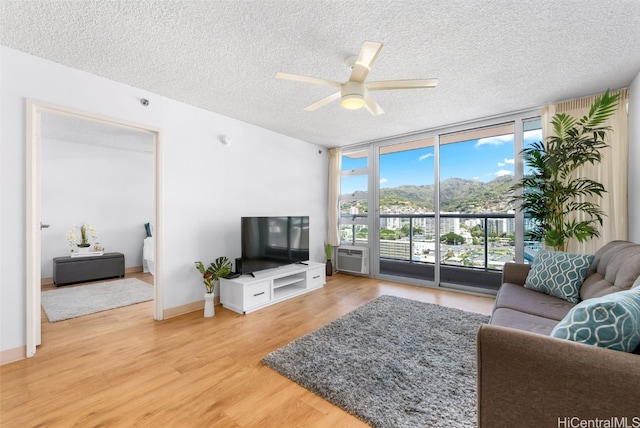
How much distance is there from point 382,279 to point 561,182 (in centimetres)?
272

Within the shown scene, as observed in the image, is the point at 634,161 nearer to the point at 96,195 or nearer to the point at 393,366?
the point at 393,366

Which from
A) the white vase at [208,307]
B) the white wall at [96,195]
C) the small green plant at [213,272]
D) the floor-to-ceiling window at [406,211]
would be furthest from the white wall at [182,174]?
the white wall at [96,195]

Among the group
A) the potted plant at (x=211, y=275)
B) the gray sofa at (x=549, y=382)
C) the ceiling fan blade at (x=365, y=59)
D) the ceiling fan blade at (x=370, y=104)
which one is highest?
the ceiling fan blade at (x=365, y=59)

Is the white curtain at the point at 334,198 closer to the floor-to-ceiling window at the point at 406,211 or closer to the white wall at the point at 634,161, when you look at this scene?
the floor-to-ceiling window at the point at 406,211

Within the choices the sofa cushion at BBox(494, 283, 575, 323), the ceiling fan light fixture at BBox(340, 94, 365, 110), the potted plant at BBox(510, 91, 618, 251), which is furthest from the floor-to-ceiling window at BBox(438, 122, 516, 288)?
the ceiling fan light fixture at BBox(340, 94, 365, 110)

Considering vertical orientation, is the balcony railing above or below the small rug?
above

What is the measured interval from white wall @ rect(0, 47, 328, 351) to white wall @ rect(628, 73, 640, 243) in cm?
388

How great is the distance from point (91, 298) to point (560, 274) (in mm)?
5150

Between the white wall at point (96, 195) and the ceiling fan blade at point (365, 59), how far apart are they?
149 inches

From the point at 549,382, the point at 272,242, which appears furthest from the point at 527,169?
the point at 272,242

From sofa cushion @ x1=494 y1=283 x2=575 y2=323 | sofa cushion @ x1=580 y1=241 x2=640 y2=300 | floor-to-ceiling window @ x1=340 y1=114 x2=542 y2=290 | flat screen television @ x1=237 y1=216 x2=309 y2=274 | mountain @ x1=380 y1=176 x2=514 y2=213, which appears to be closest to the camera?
sofa cushion @ x1=580 y1=241 x2=640 y2=300

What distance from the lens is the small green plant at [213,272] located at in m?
2.92

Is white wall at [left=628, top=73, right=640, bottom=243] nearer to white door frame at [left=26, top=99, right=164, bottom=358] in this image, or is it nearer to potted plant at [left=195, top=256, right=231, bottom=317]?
potted plant at [left=195, top=256, right=231, bottom=317]

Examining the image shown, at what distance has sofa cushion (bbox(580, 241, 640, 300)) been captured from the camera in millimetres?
1531
